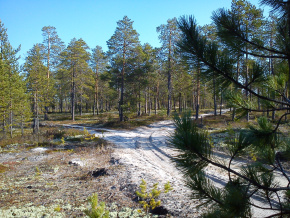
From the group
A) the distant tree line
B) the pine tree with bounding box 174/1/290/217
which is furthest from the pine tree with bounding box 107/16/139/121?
the pine tree with bounding box 174/1/290/217

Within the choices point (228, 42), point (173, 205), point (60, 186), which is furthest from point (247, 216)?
point (60, 186)

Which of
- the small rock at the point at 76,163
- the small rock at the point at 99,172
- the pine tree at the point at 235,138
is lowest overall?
the small rock at the point at 76,163

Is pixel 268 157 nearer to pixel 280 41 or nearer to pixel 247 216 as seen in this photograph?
pixel 247 216

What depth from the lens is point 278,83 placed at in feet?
8.50

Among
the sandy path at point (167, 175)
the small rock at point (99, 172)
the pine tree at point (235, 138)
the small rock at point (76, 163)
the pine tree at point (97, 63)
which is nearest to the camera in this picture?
the pine tree at point (235, 138)

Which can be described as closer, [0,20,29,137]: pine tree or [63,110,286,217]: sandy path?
[63,110,286,217]: sandy path

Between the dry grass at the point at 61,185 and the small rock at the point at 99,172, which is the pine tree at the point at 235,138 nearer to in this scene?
the dry grass at the point at 61,185

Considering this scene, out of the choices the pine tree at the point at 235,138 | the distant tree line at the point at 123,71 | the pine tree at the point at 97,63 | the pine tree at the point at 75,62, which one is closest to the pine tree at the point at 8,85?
the distant tree line at the point at 123,71

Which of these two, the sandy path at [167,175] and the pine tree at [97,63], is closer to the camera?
the sandy path at [167,175]

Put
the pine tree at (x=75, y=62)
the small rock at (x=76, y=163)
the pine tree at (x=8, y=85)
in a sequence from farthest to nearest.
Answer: the pine tree at (x=75, y=62) → the pine tree at (x=8, y=85) → the small rock at (x=76, y=163)

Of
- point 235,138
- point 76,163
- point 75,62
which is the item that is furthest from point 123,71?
point 235,138

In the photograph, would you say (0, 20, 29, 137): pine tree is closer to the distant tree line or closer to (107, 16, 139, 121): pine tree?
the distant tree line

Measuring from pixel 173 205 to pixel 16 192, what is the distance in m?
4.95

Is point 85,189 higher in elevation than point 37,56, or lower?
lower
